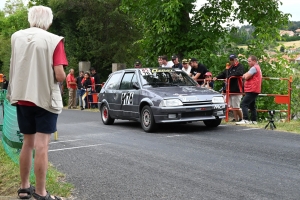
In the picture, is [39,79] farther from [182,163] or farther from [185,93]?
[185,93]

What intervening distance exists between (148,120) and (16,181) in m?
6.47

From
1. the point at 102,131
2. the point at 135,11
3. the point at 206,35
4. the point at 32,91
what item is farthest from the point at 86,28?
the point at 32,91

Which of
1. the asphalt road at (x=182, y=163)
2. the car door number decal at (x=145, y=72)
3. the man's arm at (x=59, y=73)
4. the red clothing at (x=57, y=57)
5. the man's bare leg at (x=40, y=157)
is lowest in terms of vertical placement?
the asphalt road at (x=182, y=163)

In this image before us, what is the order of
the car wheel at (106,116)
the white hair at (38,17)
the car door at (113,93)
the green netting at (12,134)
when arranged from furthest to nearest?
the car wheel at (106,116), the car door at (113,93), the green netting at (12,134), the white hair at (38,17)

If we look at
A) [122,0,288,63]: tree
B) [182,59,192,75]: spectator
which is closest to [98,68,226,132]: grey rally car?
[182,59,192,75]: spectator

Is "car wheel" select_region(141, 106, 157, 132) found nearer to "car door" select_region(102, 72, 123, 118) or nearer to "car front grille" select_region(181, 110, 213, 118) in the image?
"car front grille" select_region(181, 110, 213, 118)

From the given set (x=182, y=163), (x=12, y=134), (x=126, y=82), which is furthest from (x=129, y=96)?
(x=12, y=134)

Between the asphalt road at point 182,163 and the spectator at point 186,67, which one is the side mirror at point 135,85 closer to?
the asphalt road at point 182,163

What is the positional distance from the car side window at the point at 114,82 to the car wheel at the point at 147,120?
2.15m

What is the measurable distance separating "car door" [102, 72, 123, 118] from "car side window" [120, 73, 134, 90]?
0.29 m

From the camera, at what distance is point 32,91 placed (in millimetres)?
4738

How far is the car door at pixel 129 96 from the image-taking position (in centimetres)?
1291

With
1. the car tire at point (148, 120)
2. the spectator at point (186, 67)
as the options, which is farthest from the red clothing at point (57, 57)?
the spectator at point (186, 67)

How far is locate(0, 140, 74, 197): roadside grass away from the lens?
5688 millimetres
